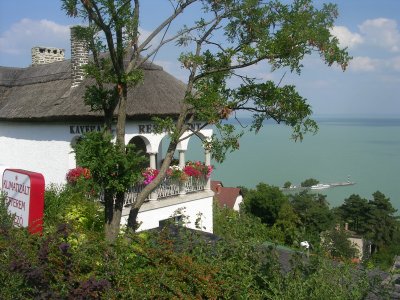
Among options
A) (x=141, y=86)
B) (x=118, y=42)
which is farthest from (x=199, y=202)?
(x=118, y=42)

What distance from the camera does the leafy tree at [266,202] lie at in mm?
40062

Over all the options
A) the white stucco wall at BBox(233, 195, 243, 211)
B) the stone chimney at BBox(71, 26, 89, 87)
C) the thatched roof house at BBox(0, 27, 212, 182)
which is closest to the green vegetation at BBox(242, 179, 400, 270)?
the white stucco wall at BBox(233, 195, 243, 211)

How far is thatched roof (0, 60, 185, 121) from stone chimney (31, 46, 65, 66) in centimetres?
163

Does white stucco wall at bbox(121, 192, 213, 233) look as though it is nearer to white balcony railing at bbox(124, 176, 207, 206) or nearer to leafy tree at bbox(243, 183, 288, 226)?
white balcony railing at bbox(124, 176, 207, 206)

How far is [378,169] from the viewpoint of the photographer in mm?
72688

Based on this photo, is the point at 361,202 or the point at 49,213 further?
the point at 361,202

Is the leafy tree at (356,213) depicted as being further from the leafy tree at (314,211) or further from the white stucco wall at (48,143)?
the white stucco wall at (48,143)

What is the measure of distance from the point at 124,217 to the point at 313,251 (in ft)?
26.8

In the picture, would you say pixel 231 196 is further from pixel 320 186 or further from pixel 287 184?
pixel 320 186

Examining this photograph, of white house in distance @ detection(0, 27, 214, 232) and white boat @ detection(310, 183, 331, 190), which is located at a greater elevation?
white house in distance @ detection(0, 27, 214, 232)

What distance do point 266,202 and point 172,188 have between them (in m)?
26.5

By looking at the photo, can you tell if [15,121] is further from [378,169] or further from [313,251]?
[378,169]

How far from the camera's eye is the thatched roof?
13172 mm

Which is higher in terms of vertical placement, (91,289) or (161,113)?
(161,113)
